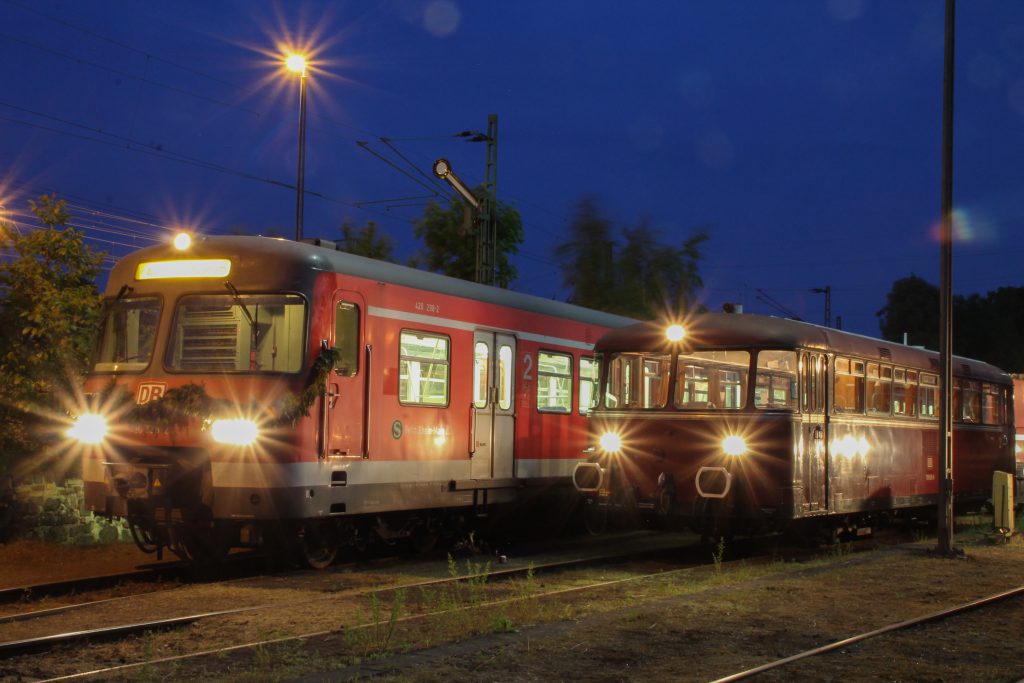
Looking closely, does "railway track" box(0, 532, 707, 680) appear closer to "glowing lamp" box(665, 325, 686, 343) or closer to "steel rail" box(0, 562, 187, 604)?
"steel rail" box(0, 562, 187, 604)

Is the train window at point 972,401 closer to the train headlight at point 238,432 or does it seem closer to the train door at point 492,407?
the train door at point 492,407

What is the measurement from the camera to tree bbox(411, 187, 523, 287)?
30422 mm

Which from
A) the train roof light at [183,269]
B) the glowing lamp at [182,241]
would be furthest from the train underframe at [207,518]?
the glowing lamp at [182,241]

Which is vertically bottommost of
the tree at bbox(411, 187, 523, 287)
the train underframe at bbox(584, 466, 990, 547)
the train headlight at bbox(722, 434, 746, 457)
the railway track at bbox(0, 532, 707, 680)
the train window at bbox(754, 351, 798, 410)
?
the railway track at bbox(0, 532, 707, 680)

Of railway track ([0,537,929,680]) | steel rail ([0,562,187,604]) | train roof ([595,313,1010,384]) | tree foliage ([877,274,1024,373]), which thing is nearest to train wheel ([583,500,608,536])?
railway track ([0,537,929,680])

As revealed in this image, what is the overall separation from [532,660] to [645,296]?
28.9 meters

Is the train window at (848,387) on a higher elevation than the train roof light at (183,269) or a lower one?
lower

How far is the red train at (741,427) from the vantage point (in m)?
13.6

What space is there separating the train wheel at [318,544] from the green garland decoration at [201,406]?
69.5 inches

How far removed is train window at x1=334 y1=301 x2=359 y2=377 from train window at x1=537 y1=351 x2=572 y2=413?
4198mm

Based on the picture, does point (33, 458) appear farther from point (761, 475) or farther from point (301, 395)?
point (761, 475)

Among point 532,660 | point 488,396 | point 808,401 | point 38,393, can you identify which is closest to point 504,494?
point 488,396

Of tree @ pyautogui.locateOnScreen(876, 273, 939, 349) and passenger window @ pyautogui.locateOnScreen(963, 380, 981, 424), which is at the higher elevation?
tree @ pyautogui.locateOnScreen(876, 273, 939, 349)

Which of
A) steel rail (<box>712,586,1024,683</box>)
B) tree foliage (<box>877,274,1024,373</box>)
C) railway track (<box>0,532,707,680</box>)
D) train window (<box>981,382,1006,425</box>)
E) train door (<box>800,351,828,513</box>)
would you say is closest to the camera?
steel rail (<box>712,586,1024,683</box>)
